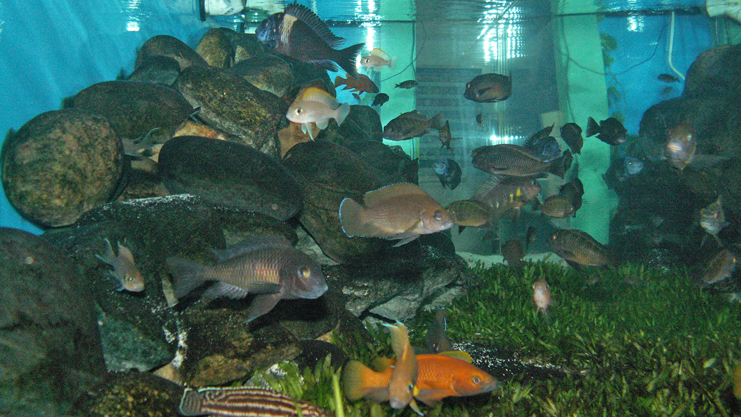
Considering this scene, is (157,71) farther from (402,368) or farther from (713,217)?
(713,217)

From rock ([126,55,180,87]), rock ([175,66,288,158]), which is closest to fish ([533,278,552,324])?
rock ([175,66,288,158])

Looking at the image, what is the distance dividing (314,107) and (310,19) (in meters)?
0.95

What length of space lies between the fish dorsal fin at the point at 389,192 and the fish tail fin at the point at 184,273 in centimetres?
133

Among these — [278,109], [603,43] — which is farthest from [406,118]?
[603,43]

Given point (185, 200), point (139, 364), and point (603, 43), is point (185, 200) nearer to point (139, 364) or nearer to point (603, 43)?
point (139, 364)

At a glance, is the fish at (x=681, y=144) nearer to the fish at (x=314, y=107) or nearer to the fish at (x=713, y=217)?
the fish at (x=713, y=217)

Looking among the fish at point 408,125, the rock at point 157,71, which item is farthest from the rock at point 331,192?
the rock at point 157,71

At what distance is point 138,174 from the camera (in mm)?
5312

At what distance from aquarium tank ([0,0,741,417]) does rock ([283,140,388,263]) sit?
0.11 ft

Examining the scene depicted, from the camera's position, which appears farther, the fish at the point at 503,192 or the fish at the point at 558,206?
the fish at the point at 558,206

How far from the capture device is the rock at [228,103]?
5.97 meters

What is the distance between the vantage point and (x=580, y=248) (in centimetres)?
518

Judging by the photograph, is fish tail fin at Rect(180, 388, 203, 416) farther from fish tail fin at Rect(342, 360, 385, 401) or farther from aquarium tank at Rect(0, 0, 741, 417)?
fish tail fin at Rect(342, 360, 385, 401)

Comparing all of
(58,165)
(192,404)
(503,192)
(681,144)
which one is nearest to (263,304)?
(192,404)
